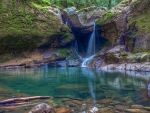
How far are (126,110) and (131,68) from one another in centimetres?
1051

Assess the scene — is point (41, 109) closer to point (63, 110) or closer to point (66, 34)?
point (63, 110)

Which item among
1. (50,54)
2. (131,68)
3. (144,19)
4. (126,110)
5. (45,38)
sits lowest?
(126,110)

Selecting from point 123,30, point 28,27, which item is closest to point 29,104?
point 28,27

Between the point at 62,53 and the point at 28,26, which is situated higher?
the point at 28,26

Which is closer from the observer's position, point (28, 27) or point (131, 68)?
point (131, 68)

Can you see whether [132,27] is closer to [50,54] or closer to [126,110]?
[50,54]

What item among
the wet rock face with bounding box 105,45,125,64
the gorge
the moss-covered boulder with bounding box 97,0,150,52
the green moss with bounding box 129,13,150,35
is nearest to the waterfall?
the gorge

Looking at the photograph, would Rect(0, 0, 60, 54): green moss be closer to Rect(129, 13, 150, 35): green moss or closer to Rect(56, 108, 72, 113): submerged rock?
Rect(129, 13, 150, 35): green moss

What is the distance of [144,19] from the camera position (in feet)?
59.2

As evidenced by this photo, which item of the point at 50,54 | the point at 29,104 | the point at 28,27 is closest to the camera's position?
the point at 29,104

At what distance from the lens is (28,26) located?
63.7 feet

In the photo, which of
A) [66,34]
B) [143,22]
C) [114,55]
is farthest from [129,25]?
[66,34]

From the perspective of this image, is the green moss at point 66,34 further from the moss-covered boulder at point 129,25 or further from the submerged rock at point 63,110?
the submerged rock at point 63,110

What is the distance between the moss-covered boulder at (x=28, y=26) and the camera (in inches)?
721
